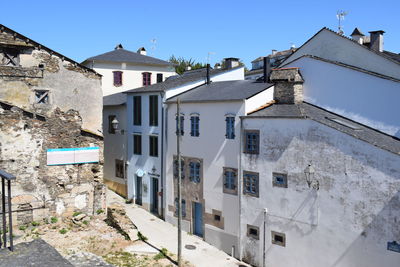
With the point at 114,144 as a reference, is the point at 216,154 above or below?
below

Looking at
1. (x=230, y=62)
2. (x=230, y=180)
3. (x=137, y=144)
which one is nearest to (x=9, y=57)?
(x=137, y=144)

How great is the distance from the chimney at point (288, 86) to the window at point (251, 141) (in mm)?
2816

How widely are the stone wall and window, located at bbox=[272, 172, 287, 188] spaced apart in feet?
32.4

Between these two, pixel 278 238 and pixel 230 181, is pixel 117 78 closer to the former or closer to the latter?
pixel 230 181

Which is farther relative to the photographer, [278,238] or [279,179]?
[278,238]

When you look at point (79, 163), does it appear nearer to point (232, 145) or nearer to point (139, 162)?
point (139, 162)

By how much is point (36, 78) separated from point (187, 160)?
380 inches

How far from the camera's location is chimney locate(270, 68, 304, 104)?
20.4 m

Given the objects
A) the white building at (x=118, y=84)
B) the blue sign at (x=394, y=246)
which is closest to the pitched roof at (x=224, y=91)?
the white building at (x=118, y=84)

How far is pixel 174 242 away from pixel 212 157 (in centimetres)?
516

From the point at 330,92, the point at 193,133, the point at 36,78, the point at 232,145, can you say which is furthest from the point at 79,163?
the point at 330,92

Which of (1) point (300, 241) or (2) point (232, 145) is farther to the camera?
(2) point (232, 145)

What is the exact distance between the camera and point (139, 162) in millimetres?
27219

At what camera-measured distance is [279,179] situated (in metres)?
18.4
